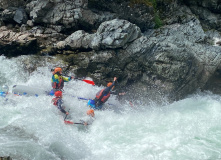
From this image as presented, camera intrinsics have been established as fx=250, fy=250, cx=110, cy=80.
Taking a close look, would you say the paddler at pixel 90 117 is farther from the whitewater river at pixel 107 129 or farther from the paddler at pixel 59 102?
the paddler at pixel 59 102

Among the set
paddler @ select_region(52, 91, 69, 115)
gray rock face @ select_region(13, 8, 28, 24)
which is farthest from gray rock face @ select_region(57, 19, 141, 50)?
gray rock face @ select_region(13, 8, 28, 24)

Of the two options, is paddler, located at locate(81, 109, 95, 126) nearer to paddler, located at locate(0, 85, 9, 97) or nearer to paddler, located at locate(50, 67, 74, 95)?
paddler, located at locate(50, 67, 74, 95)

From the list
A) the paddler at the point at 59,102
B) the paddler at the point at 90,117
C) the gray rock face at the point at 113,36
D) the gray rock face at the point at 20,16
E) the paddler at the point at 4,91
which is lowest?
the paddler at the point at 4,91

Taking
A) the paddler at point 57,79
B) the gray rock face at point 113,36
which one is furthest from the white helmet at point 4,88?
the gray rock face at point 113,36

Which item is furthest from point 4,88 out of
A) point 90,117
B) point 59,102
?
point 90,117

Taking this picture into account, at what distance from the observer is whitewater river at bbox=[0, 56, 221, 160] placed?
7.88 metres

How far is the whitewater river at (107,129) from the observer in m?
7.88

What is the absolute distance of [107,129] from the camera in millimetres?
9703

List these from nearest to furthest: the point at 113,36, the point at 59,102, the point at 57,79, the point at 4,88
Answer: the point at 59,102, the point at 4,88, the point at 57,79, the point at 113,36

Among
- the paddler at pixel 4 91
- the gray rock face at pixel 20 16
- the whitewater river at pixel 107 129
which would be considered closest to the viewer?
the whitewater river at pixel 107 129

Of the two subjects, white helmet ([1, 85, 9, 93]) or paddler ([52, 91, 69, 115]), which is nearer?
paddler ([52, 91, 69, 115])

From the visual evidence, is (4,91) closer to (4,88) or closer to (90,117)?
(4,88)

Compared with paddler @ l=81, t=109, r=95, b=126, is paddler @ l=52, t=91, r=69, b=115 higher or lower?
higher

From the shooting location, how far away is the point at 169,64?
39.0 ft
